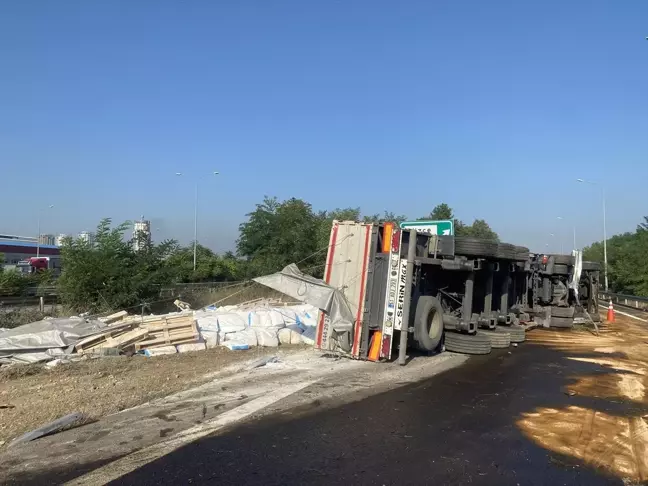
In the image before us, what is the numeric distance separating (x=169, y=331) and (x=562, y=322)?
38.6 feet

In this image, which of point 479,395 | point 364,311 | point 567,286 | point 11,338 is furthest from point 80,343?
point 567,286

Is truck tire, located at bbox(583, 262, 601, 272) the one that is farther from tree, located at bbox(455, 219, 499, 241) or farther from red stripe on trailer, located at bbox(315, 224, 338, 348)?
tree, located at bbox(455, 219, 499, 241)

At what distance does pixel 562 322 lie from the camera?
51.4ft

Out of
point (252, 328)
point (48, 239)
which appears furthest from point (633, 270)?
point (48, 239)

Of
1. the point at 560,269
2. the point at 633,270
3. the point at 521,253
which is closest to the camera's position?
the point at 521,253

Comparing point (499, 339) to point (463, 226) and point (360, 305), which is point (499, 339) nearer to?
point (360, 305)

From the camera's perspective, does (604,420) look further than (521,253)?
No

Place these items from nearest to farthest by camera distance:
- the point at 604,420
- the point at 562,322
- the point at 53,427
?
the point at 53,427, the point at 604,420, the point at 562,322

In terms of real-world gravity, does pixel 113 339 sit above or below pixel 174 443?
above

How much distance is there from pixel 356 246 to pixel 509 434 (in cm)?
463

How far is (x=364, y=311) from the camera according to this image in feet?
30.3

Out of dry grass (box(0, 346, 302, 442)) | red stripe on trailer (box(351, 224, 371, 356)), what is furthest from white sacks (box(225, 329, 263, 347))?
red stripe on trailer (box(351, 224, 371, 356))

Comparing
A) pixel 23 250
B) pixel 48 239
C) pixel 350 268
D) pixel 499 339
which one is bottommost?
pixel 499 339

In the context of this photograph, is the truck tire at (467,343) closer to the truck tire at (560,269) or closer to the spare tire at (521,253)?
the spare tire at (521,253)
